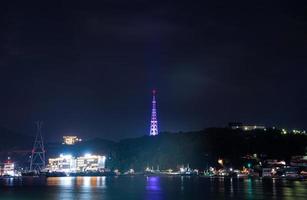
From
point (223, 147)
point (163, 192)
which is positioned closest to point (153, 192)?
point (163, 192)

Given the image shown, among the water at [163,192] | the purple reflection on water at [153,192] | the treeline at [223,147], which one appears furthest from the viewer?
the treeline at [223,147]

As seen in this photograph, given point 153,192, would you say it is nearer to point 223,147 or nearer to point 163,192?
point 163,192

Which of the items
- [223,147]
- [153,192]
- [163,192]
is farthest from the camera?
[223,147]

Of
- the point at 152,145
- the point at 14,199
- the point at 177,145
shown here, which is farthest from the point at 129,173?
the point at 14,199

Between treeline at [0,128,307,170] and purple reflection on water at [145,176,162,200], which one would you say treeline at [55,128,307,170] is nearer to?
treeline at [0,128,307,170]

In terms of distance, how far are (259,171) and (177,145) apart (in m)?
24.4

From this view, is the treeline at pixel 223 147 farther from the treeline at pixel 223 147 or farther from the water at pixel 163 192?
the water at pixel 163 192

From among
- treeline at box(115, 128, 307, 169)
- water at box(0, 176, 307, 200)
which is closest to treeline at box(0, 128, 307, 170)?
treeline at box(115, 128, 307, 169)

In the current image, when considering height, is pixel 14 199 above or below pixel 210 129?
below

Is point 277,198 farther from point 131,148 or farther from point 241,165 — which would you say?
point 131,148

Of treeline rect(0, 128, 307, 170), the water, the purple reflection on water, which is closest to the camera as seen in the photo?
the purple reflection on water

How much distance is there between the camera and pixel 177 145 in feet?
480

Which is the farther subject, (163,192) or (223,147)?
(223,147)

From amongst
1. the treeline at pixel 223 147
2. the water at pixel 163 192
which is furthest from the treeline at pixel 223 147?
the water at pixel 163 192
